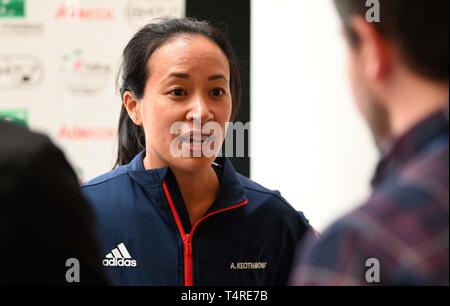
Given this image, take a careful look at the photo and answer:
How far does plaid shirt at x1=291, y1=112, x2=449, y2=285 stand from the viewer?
0.56 metres

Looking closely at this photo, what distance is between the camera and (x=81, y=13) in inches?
87.7

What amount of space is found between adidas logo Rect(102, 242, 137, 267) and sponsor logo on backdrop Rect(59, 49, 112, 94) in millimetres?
1063

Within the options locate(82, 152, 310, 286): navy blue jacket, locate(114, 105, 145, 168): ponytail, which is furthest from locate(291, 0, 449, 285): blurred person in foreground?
locate(114, 105, 145, 168): ponytail

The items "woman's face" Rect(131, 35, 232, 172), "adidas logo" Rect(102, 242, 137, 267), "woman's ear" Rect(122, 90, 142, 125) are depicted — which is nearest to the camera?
"adidas logo" Rect(102, 242, 137, 267)

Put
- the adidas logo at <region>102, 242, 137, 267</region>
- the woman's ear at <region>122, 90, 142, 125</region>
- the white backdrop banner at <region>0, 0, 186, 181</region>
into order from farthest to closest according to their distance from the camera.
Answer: the white backdrop banner at <region>0, 0, 186, 181</region>
the woman's ear at <region>122, 90, 142, 125</region>
the adidas logo at <region>102, 242, 137, 267</region>

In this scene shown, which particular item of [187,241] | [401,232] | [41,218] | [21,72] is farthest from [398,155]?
[21,72]

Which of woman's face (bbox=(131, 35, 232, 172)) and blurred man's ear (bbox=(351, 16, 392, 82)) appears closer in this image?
blurred man's ear (bbox=(351, 16, 392, 82))

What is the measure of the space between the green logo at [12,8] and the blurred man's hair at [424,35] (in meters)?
1.84

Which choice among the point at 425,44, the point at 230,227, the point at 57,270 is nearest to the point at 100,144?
the point at 230,227

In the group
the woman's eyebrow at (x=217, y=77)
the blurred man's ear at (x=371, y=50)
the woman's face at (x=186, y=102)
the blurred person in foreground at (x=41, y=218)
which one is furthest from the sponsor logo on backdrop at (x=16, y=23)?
the blurred man's ear at (x=371, y=50)

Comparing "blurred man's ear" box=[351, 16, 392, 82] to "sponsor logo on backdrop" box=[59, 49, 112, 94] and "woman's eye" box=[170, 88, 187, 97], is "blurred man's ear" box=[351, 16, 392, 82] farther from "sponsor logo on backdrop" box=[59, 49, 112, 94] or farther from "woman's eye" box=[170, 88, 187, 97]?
"sponsor logo on backdrop" box=[59, 49, 112, 94]

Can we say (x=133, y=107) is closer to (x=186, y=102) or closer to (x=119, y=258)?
(x=186, y=102)

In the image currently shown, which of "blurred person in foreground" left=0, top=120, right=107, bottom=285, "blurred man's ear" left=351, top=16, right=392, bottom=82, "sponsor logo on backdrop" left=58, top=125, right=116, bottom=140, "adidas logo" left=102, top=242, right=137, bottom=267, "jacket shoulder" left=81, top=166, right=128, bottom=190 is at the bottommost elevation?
"adidas logo" left=102, top=242, right=137, bottom=267

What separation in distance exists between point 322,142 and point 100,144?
2.47 feet
